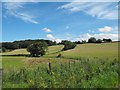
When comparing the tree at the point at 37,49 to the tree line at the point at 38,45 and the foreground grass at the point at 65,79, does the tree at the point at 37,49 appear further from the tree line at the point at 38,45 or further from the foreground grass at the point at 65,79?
the foreground grass at the point at 65,79

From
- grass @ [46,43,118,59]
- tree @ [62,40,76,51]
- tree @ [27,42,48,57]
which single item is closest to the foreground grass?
grass @ [46,43,118,59]

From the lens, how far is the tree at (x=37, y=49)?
224 feet

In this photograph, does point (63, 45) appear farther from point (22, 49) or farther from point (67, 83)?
point (67, 83)

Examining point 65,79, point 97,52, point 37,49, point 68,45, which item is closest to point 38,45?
point 37,49

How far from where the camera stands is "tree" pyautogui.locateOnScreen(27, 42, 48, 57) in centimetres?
6840

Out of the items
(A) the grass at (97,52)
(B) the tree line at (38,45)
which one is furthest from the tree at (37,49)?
(A) the grass at (97,52)

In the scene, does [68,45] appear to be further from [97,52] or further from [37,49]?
[97,52]

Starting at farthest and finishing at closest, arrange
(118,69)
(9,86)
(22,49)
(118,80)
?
(22,49) < (118,69) < (118,80) < (9,86)

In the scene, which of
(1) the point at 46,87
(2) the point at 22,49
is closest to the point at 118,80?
(1) the point at 46,87

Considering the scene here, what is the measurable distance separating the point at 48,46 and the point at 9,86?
6246 centimetres

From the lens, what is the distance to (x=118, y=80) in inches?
314

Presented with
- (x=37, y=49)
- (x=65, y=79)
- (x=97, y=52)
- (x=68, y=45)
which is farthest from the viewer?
(x=37, y=49)

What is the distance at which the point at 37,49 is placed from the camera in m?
72.3

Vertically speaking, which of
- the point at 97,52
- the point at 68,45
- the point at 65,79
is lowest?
the point at 97,52
